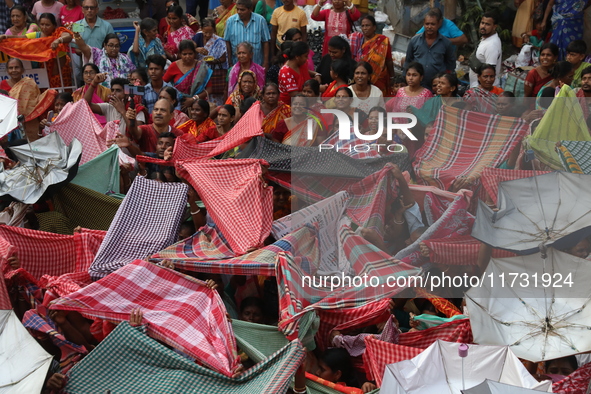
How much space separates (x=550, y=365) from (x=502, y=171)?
1.77m

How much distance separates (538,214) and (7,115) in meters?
5.17

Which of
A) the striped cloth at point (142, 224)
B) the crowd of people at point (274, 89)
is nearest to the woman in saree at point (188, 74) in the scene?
the crowd of people at point (274, 89)

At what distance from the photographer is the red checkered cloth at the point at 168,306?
5.93 m

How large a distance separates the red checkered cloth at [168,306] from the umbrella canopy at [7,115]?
9.01 ft

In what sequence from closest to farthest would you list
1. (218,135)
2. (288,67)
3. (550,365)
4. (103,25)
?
(550,365) < (218,135) < (288,67) < (103,25)

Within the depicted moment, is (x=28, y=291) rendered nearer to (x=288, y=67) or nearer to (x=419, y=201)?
(x=419, y=201)

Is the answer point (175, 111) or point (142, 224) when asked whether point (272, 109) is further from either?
point (142, 224)

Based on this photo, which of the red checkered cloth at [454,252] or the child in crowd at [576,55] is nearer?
the red checkered cloth at [454,252]

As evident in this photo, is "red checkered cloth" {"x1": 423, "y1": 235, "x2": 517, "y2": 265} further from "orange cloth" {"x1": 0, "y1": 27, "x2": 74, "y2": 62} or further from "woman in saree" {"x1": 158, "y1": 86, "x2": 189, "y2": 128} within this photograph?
"orange cloth" {"x1": 0, "y1": 27, "x2": 74, "y2": 62}

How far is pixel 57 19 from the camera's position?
11.9 metres

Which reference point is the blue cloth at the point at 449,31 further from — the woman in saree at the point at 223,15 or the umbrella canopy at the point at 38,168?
the umbrella canopy at the point at 38,168

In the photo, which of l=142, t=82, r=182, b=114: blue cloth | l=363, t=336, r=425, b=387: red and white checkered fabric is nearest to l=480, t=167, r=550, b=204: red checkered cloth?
l=363, t=336, r=425, b=387: red and white checkered fabric

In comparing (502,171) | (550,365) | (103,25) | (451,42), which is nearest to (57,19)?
(103,25)

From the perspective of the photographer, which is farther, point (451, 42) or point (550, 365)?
point (451, 42)
